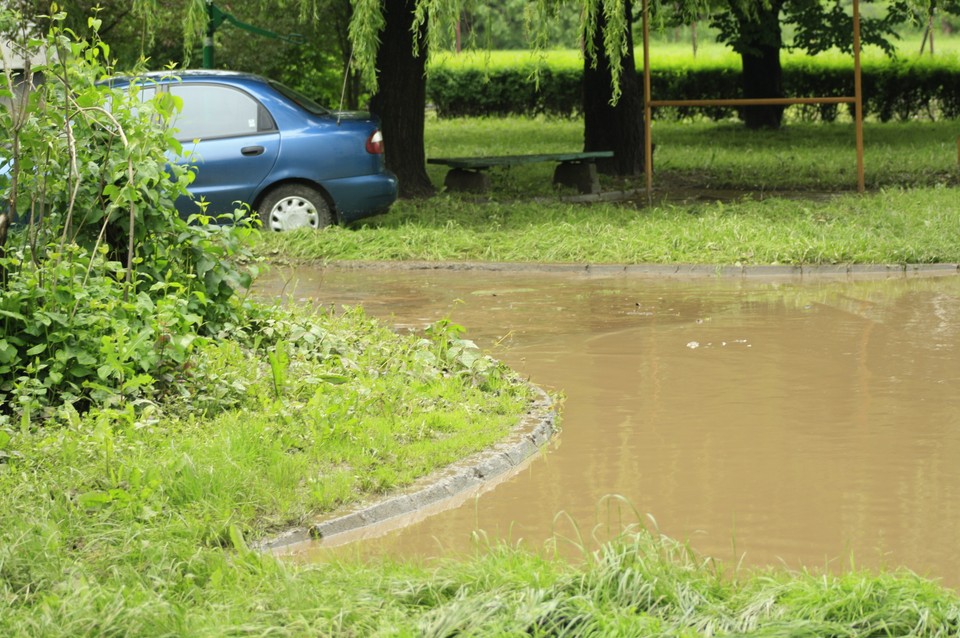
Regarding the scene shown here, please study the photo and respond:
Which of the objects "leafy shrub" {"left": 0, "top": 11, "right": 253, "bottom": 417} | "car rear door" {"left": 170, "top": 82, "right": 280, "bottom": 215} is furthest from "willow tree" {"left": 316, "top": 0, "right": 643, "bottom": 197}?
"leafy shrub" {"left": 0, "top": 11, "right": 253, "bottom": 417}

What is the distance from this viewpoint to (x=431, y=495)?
6.29 metres

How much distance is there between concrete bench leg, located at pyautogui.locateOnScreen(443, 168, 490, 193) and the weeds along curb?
429 inches

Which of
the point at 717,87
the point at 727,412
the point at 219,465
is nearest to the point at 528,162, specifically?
the point at 727,412

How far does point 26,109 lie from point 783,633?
195 inches

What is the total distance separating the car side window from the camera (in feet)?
46.2

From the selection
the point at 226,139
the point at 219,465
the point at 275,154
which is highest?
the point at 226,139

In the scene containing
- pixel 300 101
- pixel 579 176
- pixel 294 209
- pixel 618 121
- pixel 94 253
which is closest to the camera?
pixel 94 253

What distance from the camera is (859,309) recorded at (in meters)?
10.8

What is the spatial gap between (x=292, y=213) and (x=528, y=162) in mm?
4710

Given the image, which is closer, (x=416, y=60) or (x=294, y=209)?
(x=294, y=209)

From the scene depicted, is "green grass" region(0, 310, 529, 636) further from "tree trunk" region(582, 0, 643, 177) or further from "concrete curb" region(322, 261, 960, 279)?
"tree trunk" region(582, 0, 643, 177)

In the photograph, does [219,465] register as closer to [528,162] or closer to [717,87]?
[528,162]

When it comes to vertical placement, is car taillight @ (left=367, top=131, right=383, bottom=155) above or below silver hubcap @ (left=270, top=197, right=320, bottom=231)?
above

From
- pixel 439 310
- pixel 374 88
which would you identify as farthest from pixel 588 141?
pixel 439 310
